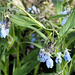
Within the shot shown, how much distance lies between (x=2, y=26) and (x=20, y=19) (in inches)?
7.9

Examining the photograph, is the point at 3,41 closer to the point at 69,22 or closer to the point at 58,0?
the point at 69,22

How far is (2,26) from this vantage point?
1551mm

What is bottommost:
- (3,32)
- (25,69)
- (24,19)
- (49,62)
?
(25,69)

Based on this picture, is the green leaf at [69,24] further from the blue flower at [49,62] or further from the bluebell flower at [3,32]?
the bluebell flower at [3,32]

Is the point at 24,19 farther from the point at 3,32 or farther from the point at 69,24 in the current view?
the point at 69,24

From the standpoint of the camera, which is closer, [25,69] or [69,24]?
[69,24]

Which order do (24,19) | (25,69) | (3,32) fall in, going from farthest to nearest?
1. (25,69)
2. (24,19)
3. (3,32)

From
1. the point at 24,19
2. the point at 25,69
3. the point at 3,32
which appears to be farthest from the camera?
the point at 25,69

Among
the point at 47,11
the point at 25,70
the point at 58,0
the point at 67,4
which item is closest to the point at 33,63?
the point at 25,70

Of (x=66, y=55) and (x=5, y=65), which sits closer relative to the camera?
(x=66, y=55)

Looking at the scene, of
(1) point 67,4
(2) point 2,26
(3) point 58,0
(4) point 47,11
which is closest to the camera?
(2) point 2,26

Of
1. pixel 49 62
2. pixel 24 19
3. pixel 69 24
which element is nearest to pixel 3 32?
pixel 24 19

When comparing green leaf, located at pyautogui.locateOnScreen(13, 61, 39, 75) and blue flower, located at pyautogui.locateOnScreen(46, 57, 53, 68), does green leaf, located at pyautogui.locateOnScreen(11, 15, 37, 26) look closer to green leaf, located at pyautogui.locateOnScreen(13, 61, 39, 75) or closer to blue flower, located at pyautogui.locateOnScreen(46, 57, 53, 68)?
blue flower, located at pyautogui.locateOnScreen(46, 57, 53, 68)

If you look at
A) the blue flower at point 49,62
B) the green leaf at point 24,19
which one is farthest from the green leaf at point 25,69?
the green leaf at point 24,19
